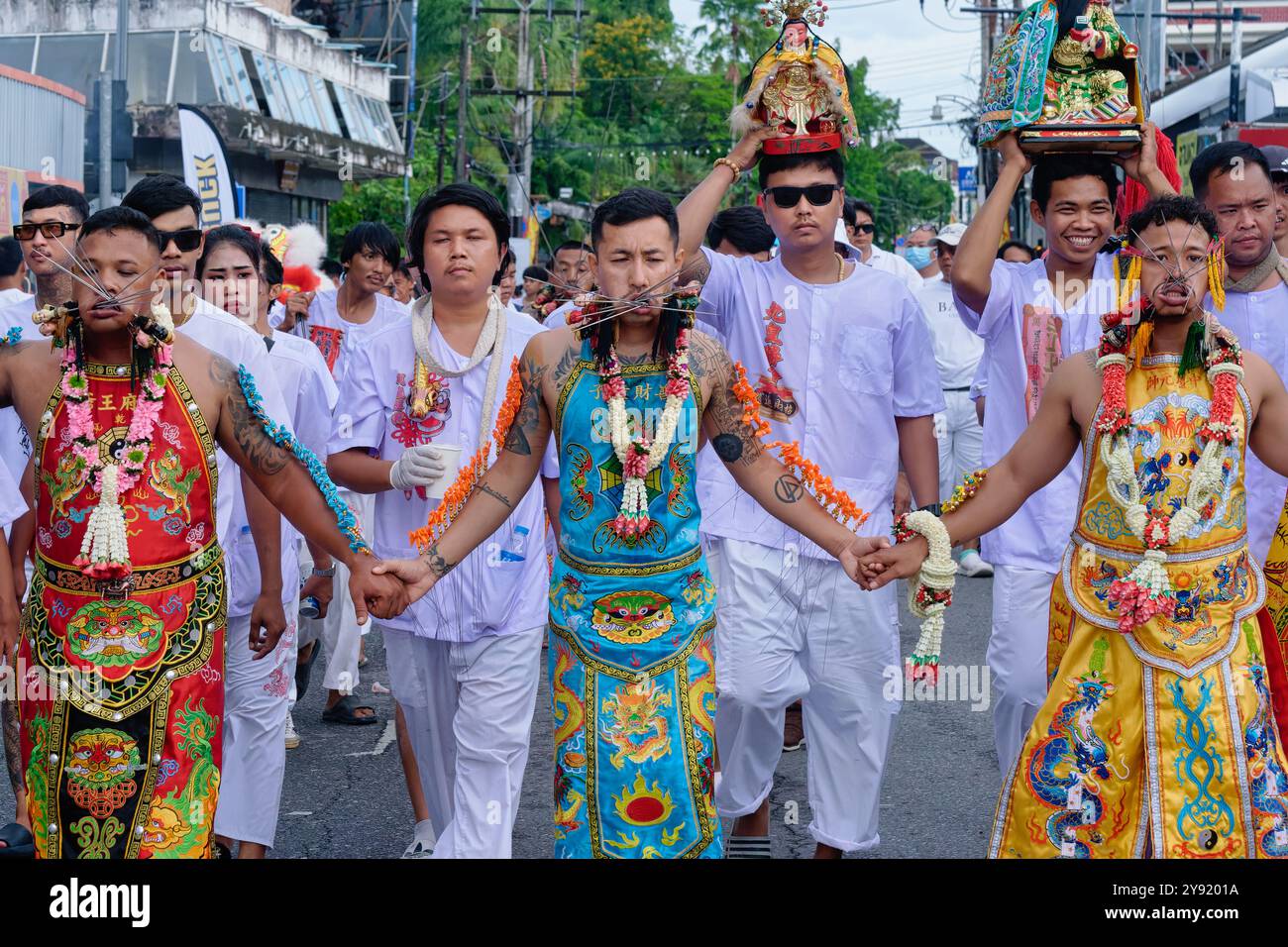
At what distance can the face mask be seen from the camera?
16578mm

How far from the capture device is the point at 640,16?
205ft

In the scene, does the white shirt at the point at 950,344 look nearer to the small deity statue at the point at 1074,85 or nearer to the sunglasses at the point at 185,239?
the small deity statue at the point at 1074,85

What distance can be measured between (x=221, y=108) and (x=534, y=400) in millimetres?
27021

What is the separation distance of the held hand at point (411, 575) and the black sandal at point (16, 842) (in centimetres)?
207

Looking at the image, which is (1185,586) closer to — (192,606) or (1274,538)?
(1274,538)

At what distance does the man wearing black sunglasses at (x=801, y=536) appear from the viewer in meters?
5.56

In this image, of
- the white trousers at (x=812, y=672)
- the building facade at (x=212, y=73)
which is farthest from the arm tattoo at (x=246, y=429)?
the building facade at (x=212, y=73)

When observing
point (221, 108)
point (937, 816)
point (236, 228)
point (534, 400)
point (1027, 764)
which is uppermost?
point (221, 108)

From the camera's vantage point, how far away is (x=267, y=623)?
17.0 ft

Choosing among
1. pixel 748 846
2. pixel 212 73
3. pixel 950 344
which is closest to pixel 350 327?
pixel 748 846

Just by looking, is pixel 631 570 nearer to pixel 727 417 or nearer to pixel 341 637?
pixel 727 417

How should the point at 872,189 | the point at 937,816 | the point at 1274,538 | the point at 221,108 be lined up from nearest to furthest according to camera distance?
the point at 1274,538, the point at 937,816, the point at 221,108, the point at 872,189

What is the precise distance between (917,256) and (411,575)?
1302 cm
